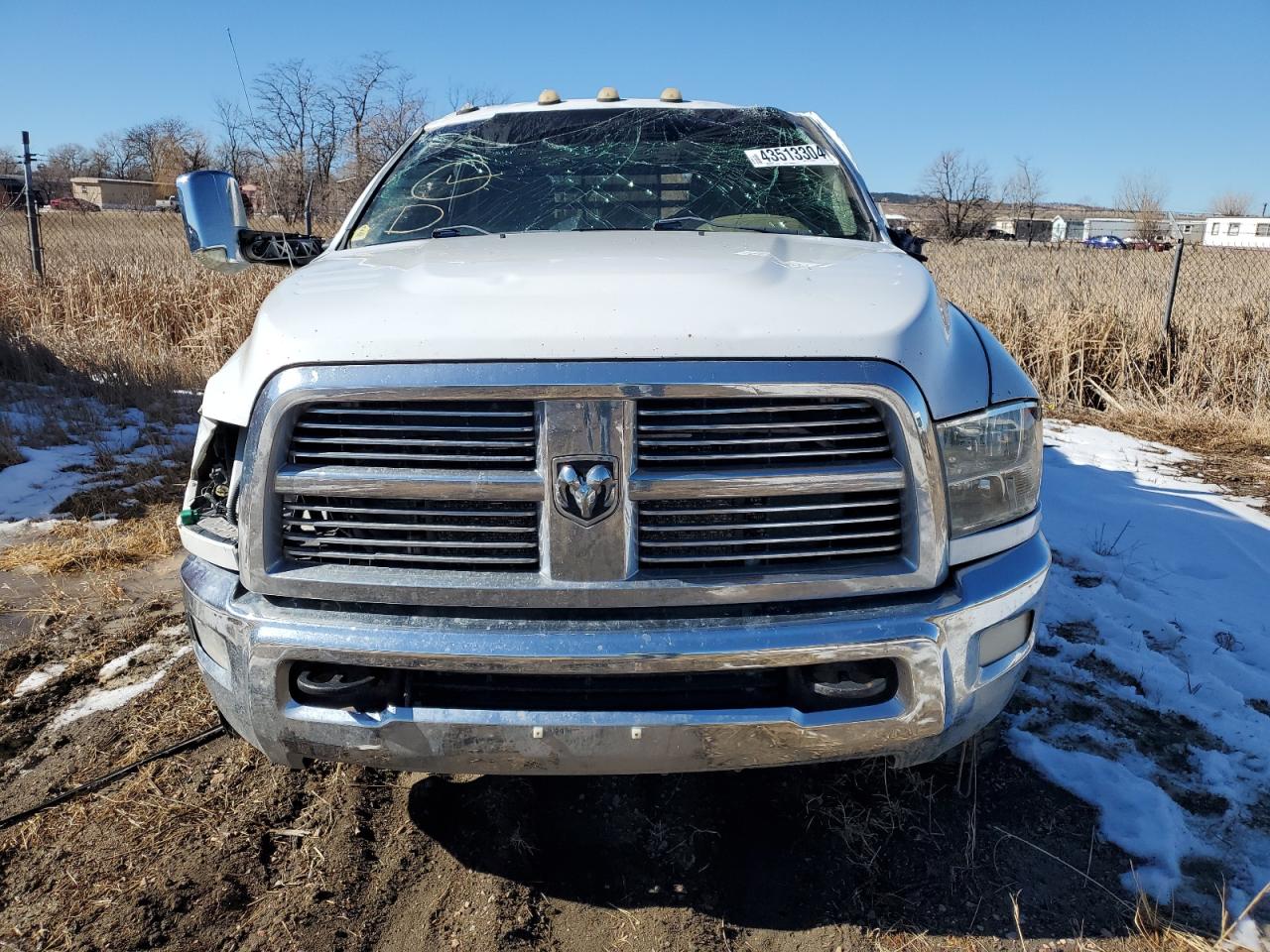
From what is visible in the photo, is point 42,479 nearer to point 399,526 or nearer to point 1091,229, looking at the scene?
point 399,526

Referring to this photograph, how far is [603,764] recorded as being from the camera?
1882 millimetres

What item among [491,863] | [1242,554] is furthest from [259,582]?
[1242,554]

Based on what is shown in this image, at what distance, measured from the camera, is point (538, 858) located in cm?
236

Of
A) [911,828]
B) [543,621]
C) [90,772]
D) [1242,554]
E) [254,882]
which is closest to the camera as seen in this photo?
[543,621]

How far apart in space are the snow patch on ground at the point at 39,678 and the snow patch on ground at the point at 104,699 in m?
0.21

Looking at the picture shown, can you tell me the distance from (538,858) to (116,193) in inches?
1212

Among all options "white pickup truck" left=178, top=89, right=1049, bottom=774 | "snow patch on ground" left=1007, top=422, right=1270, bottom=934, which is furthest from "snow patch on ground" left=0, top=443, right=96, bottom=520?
"snow patch on ground" left=1007, top=422, right=1270, bottom=934

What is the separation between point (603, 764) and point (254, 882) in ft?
3.46

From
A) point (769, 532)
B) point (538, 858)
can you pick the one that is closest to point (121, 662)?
point (538, 858)

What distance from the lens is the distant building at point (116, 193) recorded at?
693 inches

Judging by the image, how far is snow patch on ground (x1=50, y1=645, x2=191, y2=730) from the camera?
3051 mm

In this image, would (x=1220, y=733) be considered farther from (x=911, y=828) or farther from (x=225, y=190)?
(x=225, y=190)

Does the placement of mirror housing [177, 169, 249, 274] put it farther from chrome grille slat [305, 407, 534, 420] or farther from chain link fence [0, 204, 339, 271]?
chain link fence [0, 204, 339, 271]

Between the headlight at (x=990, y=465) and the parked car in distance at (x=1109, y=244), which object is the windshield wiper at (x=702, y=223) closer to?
the headlight at (x=990, y=465)
